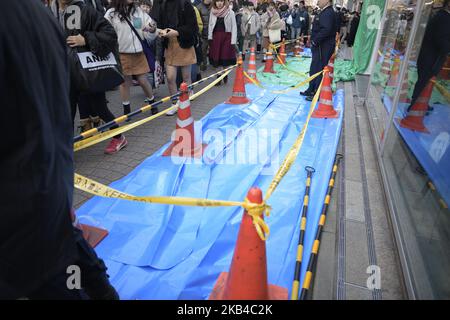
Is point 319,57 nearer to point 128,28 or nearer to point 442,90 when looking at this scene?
point 442,90

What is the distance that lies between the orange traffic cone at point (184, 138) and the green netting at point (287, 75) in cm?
473

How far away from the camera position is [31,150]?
101cm

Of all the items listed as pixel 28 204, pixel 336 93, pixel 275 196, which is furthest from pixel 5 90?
pixel 336 93

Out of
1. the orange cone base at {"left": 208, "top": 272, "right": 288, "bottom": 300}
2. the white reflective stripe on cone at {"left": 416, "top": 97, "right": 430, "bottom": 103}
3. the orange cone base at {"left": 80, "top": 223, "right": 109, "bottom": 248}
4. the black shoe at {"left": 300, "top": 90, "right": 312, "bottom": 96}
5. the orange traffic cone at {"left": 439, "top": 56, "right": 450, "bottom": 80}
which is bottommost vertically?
the orange cone base at {"left": 80, "top": 223, "right": 109, "bottom": 248}

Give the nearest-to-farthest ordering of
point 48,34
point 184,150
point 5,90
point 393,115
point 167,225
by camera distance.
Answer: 1. point 5,90
2. point 48,34
3. point 167,225
4. point 393,115
5. point 184,150

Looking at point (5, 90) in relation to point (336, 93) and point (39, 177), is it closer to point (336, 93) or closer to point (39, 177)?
point (39, 177)

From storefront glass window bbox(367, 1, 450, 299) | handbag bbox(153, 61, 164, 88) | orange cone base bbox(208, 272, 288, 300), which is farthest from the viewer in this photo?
handbag bbox(153, 61, 164, 88)

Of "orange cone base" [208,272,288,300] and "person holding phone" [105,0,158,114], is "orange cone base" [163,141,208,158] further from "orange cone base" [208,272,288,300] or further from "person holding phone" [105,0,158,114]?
"orange cone base" [208,272,288,300]

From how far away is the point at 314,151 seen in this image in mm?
4031

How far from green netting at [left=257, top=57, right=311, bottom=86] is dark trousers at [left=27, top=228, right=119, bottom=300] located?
711 cm

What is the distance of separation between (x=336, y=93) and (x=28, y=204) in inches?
272

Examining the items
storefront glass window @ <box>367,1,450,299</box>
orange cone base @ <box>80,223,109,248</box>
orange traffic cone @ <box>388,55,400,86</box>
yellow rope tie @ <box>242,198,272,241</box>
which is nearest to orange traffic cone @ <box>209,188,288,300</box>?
yellow rope tie @ <box>242,198,272,241</box>

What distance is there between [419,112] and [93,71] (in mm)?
3508

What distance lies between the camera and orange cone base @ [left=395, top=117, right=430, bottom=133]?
10.4 feet
